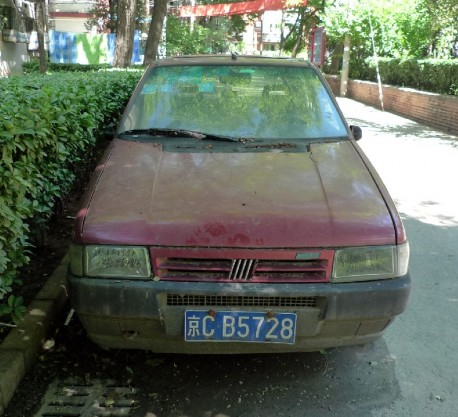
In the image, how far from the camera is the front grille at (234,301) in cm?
250

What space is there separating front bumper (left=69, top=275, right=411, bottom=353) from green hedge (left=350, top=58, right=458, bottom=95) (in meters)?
12.4

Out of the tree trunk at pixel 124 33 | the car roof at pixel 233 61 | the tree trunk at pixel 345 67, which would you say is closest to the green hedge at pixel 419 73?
the tree trunk at pixel 345 67

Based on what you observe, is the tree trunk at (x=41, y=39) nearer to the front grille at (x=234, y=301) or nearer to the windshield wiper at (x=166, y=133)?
the windshield wiper at (x=166, y=133)

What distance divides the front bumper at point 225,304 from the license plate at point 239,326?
0.03 meters

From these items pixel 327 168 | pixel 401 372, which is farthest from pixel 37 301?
pixel 401 372

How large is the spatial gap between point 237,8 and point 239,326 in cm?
2674

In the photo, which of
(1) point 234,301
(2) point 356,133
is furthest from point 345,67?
(1) point 234,301

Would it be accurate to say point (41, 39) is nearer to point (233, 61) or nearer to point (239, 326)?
point (233, 61)

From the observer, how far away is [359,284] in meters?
2.55

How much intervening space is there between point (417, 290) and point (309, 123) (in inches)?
62.4

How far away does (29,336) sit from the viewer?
121 inches

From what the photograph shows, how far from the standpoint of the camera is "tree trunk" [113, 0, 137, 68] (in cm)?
1441

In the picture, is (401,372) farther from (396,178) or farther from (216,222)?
(396,178)

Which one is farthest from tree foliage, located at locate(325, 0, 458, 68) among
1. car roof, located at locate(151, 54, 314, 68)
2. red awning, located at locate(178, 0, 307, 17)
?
car roof, located at locate(151, 54, 314, 68)
